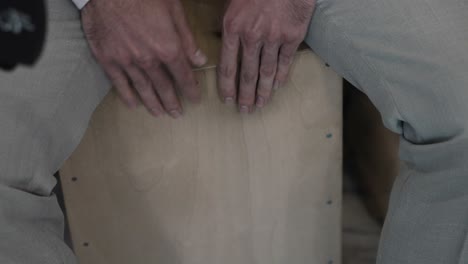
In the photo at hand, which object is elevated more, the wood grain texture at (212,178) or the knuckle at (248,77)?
the knuckle at (248,77)

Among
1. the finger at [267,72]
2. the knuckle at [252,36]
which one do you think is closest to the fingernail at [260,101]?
the finger at [267,72]

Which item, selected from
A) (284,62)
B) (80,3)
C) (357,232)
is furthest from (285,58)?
(357,232)

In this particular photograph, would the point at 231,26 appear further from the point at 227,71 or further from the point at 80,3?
the point at 80,3

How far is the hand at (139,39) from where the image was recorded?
70 centimetres

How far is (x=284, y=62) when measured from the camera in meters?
0.77

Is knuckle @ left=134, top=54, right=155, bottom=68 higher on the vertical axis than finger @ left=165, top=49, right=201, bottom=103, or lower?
higher

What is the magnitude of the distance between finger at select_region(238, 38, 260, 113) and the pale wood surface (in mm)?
35

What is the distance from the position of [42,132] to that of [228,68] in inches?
8.9

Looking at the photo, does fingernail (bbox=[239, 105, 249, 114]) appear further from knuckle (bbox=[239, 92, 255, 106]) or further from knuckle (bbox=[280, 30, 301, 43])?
knuckle (bbox=[280, 30, 301, 43])

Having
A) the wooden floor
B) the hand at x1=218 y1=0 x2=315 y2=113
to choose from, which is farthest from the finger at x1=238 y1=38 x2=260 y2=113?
the wooden floor

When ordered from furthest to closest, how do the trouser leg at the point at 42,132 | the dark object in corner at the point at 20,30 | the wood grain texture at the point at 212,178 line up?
the wood grain texture at the point at 212,178, the trouser leg at the point at 42,132, the dark object in corner at the point at 20,30

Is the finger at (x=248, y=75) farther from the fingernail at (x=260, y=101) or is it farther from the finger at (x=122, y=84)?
the finger at (x=122, y=84)

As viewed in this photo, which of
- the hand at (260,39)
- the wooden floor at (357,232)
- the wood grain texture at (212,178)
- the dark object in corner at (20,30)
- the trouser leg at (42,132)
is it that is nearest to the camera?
the dark object in corner at (20,30)

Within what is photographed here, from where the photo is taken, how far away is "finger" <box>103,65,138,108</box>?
73 centimetres
